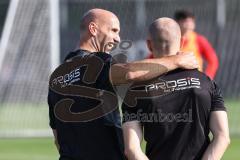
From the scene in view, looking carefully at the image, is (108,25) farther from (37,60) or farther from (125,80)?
(37,60)

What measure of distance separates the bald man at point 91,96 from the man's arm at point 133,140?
0.36 m

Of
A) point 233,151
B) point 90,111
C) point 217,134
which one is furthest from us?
point 233,151

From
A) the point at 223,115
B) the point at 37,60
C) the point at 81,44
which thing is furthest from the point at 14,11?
the point at 223,115

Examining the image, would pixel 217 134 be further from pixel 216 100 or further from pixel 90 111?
pixel 90 111

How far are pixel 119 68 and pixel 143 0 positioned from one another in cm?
1262

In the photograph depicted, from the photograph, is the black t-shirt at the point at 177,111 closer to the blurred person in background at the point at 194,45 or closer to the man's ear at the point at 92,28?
the man's ear at the point at 92,28

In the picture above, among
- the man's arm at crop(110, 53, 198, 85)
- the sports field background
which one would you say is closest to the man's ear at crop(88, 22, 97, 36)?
the man's arm at crop(110, 53, 198, 85)

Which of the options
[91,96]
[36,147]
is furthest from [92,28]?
[36,147]

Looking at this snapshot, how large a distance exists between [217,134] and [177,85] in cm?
40

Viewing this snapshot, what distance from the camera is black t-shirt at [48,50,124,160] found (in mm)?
5422

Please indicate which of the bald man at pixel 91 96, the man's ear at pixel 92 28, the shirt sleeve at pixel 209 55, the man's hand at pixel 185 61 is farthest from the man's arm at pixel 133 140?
the shirt sleeve at pixel 209 55

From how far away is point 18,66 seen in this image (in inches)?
613

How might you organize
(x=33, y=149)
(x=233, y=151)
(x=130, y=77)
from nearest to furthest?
(x=130, y=77), (x=233, y=151), (x=33, y=149)

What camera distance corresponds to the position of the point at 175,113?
4926 mm
